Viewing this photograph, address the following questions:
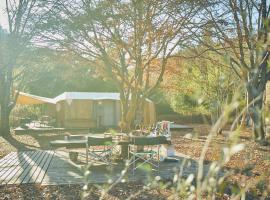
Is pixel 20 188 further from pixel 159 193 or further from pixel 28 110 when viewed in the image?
pixel 28 110

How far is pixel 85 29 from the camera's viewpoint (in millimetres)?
14141

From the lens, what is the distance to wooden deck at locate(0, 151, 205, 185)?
26.9 ft

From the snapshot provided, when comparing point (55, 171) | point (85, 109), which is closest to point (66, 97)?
point (85, 109)

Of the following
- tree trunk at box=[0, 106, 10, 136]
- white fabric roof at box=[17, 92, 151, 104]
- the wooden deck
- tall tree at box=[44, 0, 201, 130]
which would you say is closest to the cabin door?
white fabric roof at box=[17, 92, 151, 104]

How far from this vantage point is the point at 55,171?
932 centimetres

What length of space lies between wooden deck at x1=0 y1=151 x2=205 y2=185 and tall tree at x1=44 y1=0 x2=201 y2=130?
3.27 m

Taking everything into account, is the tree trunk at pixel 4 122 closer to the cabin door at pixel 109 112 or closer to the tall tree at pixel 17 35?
the tall tree at pixel 17 35

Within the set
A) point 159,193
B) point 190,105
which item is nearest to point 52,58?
point 159,193

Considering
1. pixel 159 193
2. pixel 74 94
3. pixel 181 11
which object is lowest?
pixel 159 193

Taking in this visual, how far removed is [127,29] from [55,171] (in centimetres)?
677

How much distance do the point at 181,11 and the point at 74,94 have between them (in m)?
16.7

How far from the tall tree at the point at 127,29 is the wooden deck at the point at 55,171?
10.7 ft

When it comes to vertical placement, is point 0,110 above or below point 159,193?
above

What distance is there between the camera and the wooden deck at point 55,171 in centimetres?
819
